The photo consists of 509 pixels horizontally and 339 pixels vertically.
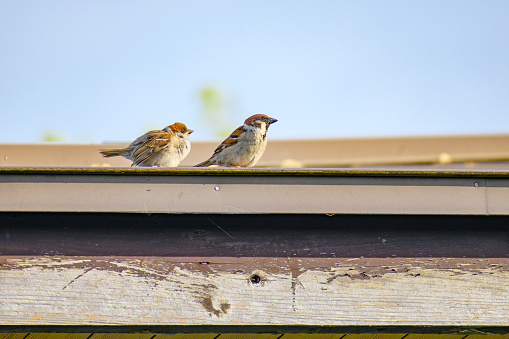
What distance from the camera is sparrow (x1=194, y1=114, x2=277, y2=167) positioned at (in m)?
4.99

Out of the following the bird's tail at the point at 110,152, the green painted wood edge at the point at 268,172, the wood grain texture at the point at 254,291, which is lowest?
the wood grain texture at the point at 254,291

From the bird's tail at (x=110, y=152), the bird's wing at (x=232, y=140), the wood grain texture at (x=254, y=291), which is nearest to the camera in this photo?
the wood grain texture at (x=254, y=291)

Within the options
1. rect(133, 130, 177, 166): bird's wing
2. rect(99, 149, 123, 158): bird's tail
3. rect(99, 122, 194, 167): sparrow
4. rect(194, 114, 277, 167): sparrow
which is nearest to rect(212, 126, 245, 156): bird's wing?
rect(194, 114, 277, 167): sparrow

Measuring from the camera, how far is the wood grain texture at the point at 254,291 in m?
1.70

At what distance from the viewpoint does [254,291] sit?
174 centimetres

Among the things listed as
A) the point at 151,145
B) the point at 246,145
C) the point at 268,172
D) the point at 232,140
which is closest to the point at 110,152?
the point at 151,145

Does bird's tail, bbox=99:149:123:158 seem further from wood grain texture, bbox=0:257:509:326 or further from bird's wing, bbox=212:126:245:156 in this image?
wood grain texture, bbox=0:257:509:326

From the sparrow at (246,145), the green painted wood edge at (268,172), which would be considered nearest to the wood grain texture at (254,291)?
the green painted wood edge at (268,172)

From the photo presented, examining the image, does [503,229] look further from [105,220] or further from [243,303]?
[105,220]

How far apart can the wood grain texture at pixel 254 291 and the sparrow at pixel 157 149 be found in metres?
3.29

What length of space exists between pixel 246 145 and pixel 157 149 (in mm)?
752

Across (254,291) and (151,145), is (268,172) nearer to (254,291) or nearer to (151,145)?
(254,291)

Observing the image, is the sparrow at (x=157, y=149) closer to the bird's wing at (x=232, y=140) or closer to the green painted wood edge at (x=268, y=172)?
the bird's wing at (x=232, y=140)

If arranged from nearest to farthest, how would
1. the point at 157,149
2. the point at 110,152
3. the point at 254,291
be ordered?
the point at 254,291 → the point at 110,152 → the point at 157,149
